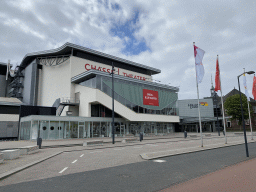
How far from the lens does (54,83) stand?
44.2 meters

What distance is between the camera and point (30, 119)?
2891 centimetres

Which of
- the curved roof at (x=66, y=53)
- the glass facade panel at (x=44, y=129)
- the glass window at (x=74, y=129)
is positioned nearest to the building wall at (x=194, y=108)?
the curved roof at (x=66, y=53)

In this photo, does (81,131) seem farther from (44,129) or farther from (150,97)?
(150,97)

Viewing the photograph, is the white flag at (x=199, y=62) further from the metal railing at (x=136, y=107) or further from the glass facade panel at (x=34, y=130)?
the glass facade panel at (x=34, y=130)

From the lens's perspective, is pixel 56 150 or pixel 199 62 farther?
pixel 199 62

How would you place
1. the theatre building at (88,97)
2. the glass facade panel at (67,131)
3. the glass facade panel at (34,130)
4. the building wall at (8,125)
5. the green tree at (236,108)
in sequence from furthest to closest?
the green tree at (236,108) → the building wall at (8,125) → the theatre building at (88,97) → the glass facade panel at (67,131) → the glass facade panel at (34,130)

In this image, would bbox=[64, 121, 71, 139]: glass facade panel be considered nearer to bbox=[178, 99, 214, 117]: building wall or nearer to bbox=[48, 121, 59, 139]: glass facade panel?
bbox=[48, 121, 59, 139]: glass facade panel

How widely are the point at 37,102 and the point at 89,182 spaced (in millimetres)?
46449

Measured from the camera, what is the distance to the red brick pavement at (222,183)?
571 centimetres

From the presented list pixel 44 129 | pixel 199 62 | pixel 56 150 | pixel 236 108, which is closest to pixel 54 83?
pixel 44 129

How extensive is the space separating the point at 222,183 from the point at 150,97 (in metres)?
35.6

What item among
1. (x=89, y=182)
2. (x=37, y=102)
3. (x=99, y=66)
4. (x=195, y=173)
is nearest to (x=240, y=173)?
(x=195, y=173)

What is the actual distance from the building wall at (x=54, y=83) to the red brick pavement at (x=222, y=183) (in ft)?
112

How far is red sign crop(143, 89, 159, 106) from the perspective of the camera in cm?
4074
